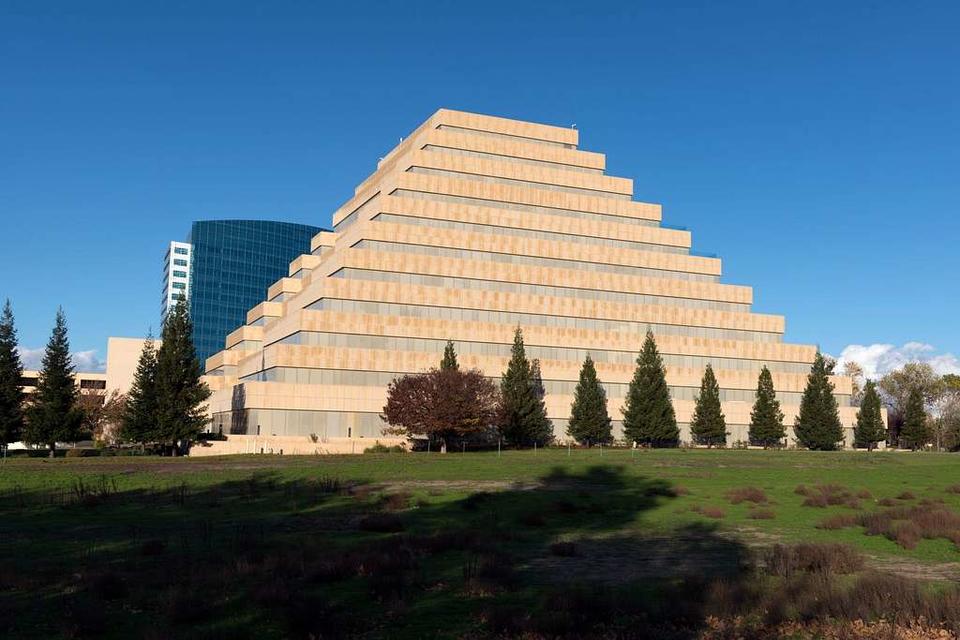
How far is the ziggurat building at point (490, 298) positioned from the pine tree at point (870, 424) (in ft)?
16.9

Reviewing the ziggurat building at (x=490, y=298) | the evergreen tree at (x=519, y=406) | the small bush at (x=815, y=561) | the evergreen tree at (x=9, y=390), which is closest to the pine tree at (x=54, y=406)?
the evergreen tree at (x=9, y=390)

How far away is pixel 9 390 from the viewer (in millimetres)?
74562

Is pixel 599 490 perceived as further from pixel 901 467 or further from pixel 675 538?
pixel 901 467

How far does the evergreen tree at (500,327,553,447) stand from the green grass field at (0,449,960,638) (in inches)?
1571

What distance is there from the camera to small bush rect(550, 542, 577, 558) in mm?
23250

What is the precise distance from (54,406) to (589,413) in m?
51.3

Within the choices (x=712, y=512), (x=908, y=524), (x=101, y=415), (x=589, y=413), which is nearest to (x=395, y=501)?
(x=712, y=512)

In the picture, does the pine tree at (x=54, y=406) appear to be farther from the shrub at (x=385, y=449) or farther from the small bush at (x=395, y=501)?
the small bush at (x=395, y=501)

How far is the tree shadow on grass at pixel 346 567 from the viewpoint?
1579 centimetres

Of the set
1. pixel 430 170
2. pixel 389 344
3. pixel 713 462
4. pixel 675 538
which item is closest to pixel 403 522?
pixel 675 538

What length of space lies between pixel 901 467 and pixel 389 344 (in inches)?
2118

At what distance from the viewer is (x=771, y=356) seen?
379ft

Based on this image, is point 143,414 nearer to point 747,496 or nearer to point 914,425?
point 747,496

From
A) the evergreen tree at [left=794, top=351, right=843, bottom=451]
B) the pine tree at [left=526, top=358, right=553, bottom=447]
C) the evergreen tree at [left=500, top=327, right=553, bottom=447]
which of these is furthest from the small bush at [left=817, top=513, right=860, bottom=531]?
the evergreen tree at [left=794, top=351, right=843, bottom=451]
